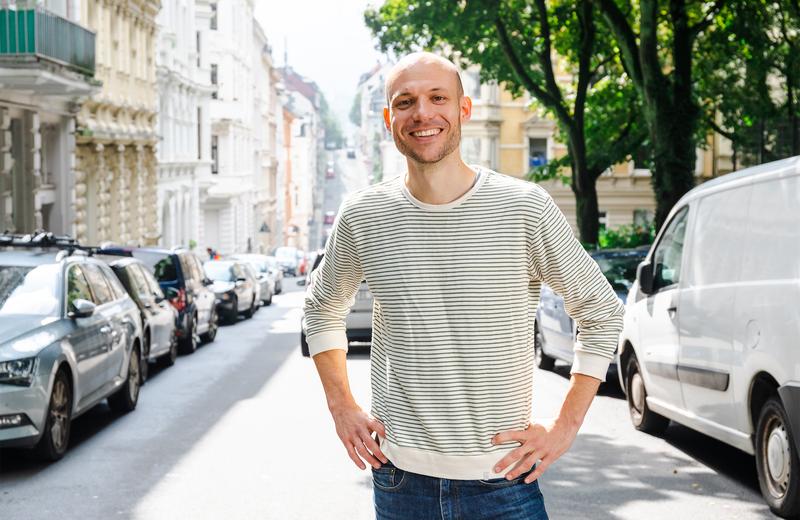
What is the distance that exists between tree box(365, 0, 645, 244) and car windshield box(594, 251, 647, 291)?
12053 mm

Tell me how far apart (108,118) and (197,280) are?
15397 millimetres

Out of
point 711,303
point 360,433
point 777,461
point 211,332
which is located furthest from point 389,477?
point 211,332

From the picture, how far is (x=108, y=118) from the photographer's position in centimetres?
3706

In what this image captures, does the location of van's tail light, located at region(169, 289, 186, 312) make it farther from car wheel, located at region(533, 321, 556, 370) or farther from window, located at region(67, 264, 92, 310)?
window, located at region(67, 264, 92, 310)

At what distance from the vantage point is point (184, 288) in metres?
20.8

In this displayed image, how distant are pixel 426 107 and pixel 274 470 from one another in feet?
20.3

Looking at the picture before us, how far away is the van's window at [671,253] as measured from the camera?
397 inches

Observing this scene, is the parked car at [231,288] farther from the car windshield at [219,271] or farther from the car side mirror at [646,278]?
the car side mirror at [646,278]

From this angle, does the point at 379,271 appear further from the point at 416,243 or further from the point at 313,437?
the point at 313,437

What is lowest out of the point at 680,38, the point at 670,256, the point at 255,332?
the point at 255,332

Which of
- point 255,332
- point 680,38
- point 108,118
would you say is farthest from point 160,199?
point 680,38

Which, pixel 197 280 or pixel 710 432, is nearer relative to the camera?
pixel 710 432

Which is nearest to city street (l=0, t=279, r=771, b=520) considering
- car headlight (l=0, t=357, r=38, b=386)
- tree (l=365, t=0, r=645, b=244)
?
car headlight (l=0, t=357, r=38, b=386)

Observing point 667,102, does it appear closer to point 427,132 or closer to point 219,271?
point 219,271
